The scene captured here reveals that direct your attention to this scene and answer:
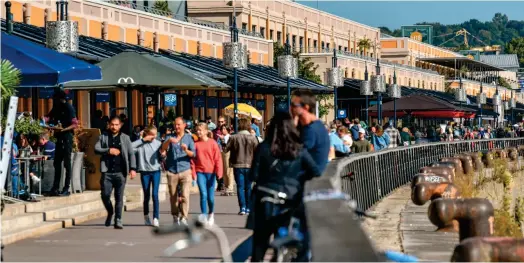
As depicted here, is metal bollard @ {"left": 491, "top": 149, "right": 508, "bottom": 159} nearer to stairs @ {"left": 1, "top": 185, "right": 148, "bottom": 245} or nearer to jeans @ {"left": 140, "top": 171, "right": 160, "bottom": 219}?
stairs @ {"left": 1, "top": 185, "right": 148, "bottom": 245}

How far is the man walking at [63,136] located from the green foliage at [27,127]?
14.6 inches

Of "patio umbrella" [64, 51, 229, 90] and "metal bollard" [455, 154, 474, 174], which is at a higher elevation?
"patio umbrella" [64, 51, 229, 90]

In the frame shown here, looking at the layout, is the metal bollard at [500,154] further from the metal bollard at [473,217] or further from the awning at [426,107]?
the metal bollard at [473,217]

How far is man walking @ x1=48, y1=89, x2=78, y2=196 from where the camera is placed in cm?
2048

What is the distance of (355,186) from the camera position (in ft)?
69.9

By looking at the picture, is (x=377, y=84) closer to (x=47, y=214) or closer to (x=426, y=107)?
(x=426, y=107)

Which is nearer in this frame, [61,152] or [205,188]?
[205,188]

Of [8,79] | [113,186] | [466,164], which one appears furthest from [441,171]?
[466,164]

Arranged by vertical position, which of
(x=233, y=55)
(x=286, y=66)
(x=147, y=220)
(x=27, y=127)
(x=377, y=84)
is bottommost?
(x=147, y=220)

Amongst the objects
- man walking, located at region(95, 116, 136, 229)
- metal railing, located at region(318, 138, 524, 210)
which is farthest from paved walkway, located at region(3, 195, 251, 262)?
metal railing, located at region(318, 138, 524, 210)

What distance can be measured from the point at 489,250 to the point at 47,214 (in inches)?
383

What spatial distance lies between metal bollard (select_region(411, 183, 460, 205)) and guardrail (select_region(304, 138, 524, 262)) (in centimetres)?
95

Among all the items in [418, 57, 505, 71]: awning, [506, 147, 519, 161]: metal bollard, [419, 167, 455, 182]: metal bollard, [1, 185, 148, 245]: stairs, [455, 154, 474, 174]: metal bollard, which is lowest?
[506, 147, 519, 161]: metal bollard

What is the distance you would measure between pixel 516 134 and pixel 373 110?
2570cm
